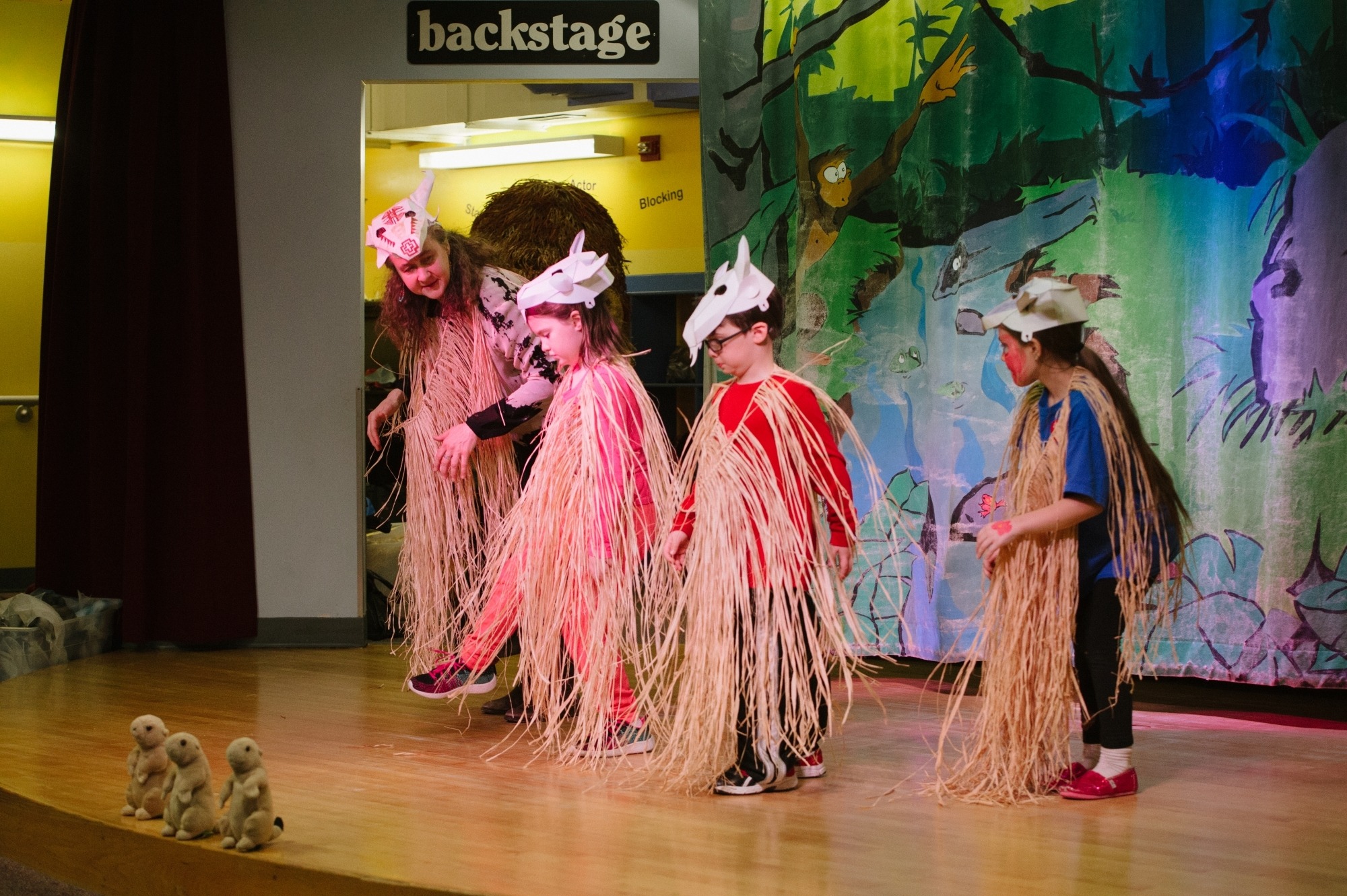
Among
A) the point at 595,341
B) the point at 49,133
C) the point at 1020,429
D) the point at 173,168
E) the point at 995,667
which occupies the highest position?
the point at 49,133

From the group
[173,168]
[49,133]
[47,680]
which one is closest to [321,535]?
[47,680]

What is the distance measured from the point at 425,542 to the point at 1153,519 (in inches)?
71.3

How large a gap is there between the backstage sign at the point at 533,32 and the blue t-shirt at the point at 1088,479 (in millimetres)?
2256

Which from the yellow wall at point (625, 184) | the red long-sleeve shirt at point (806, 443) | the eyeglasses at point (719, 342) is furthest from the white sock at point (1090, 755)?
the yellow wall at point (625, 184)

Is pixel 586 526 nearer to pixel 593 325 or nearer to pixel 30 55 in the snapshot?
pixel 593 325

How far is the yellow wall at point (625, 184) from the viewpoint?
5.55 m

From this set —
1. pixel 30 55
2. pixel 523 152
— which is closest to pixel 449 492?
pixel 523 152

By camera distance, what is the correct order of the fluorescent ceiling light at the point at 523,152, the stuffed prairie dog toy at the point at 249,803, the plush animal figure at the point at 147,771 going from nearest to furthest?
1. the stuffed prairie dog toy at the point at 249,803
2. the plush animal figure at the point at 147,771
3. the fluorescent ceiling light at the point at 523,152

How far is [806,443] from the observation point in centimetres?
264

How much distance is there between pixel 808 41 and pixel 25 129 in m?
3.39

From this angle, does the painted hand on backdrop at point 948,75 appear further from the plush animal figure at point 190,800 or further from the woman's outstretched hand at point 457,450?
the plush animal figure at point 190,800

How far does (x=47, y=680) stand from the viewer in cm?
389

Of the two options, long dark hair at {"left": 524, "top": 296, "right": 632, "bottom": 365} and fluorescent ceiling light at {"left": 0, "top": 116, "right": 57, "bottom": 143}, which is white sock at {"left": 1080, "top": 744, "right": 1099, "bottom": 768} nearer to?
long dark hair at {"left": 524, "top": 296, "right": 632, "bottom": 365}

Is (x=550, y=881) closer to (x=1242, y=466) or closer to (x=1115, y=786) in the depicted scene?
(x=1115, y=786)
